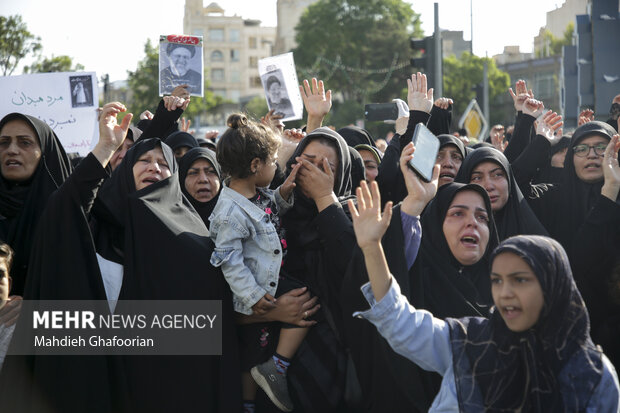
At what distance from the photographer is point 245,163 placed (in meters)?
3.42

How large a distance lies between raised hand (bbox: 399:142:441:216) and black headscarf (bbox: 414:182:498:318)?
26cm

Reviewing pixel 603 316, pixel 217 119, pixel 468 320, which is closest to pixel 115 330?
pixel 468 320

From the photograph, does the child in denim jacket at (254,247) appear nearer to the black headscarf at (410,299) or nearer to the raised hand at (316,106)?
the black headscarf at (410,299)

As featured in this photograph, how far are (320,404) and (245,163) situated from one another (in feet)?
3.79

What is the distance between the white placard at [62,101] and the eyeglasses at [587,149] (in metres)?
3.79

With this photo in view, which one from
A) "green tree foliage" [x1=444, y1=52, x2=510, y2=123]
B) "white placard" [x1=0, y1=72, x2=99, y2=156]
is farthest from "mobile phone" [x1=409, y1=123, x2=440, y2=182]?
"green tree foliage" [x1=444, y1=52, x2=510, y2=123]

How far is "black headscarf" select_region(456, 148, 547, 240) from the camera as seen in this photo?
12.8 ft

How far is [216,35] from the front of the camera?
343 feet

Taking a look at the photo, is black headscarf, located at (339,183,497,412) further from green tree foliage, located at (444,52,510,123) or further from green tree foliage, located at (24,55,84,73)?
green tree foliage, located at (444,52,510,123)

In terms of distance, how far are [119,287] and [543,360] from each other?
199 centimetres

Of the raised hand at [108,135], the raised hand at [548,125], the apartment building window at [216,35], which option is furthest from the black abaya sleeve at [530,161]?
the apartment building window at [216,35]

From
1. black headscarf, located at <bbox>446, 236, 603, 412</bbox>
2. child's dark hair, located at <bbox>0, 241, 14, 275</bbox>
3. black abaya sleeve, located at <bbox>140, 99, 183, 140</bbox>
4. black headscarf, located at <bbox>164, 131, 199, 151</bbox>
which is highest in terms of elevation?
black abaya sleeve, located at <bbox>140, 99, 183, 140</bbox>

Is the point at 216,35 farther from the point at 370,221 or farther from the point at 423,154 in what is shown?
the point at 370,221

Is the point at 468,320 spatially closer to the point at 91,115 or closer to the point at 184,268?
the point at 184,268
